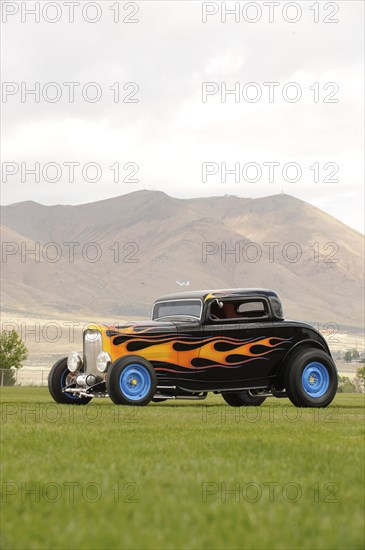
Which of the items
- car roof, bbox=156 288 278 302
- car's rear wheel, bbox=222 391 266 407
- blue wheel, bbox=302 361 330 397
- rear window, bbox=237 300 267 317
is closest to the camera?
blue wheel, bbox=302 361 330 397

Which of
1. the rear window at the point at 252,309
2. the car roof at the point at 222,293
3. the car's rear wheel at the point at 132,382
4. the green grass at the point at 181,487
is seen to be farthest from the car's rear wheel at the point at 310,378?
the green grass at the point at 181,487

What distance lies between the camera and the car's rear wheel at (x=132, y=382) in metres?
19.0

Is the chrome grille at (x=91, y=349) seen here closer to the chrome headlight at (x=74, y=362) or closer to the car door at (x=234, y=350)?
the chrome headlight at (x=74, y=362)

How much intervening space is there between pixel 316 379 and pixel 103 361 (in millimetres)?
4989

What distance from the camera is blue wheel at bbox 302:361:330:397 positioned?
20.6 metres

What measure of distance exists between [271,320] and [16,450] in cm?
1123

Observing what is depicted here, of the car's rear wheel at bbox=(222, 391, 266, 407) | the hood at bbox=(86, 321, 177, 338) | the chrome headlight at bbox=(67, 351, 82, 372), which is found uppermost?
the hood at bbox=(86, 321, 177, 338)

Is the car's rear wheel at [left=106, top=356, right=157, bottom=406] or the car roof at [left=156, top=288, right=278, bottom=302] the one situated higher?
the car roof at [left=156, top=288, right=278, bottom=302]

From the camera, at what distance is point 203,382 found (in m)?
20.2

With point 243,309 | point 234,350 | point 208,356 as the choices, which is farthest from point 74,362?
point 243,309

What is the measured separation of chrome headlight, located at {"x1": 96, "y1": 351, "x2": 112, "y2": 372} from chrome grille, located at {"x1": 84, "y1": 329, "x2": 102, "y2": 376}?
15.3 inches

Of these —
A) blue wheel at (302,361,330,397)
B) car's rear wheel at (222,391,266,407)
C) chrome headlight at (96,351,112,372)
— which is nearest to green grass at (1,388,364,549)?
chrome headlight at (96,351,112,372)

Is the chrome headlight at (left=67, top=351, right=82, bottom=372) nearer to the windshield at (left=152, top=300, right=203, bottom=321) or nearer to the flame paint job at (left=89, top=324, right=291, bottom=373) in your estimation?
the flame paint job at (left=89, top=324, right=291, bottom=373)

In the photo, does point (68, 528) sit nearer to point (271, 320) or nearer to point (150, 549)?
point (150, 549)
